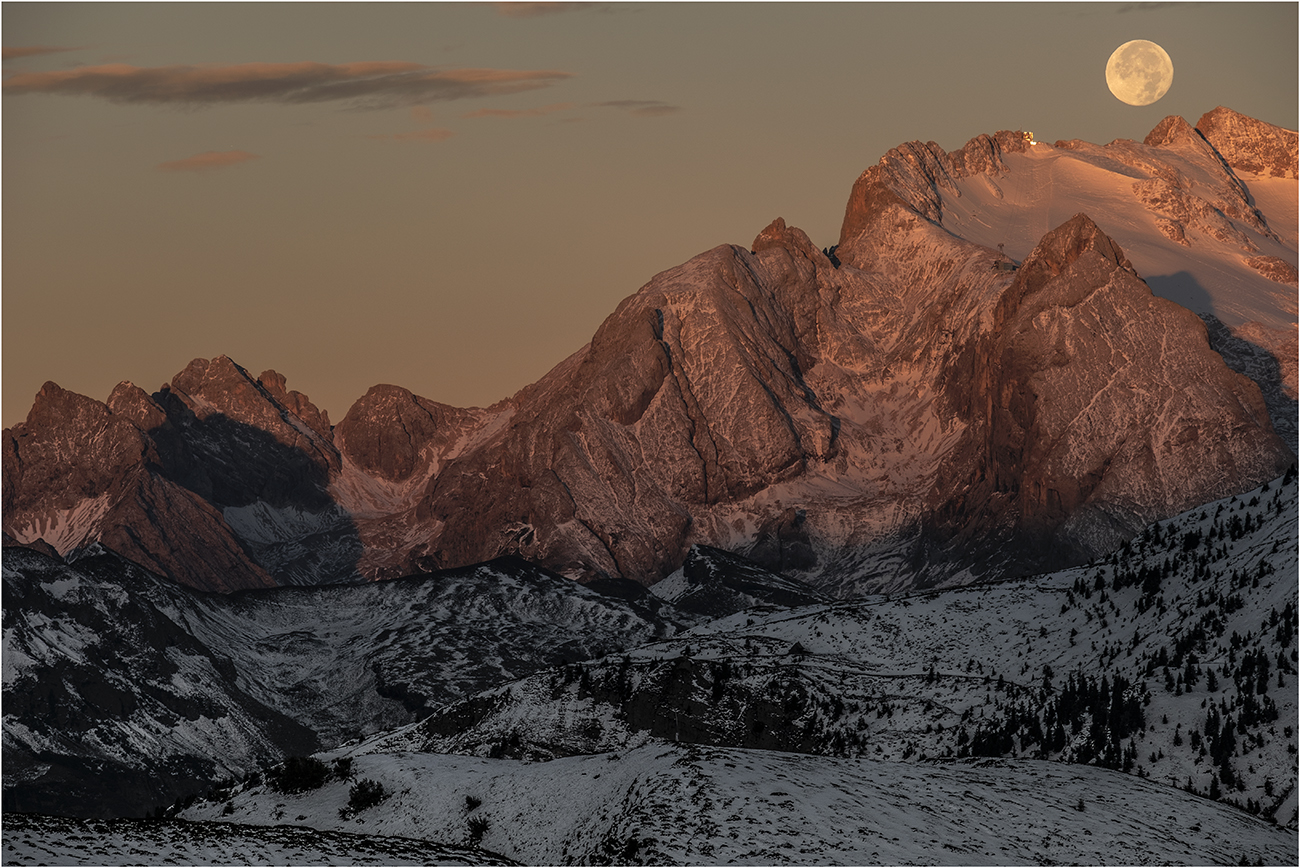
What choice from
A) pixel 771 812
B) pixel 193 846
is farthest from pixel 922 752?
pixel 193 846

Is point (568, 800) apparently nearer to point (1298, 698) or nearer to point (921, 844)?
point (921, 844)

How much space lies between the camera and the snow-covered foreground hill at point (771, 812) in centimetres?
10888

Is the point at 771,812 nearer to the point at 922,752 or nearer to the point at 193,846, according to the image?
the point at 193,846

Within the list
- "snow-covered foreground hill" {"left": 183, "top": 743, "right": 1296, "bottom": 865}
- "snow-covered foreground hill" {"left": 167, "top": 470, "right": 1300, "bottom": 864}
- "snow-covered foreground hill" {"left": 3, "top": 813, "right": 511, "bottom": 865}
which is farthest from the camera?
"snow-covered foreground hill" {"left": 167, "top": 470, "right": 1300, "bottom": 864}

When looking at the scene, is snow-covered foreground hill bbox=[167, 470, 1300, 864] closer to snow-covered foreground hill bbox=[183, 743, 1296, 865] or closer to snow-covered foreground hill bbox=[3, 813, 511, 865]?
snow-covered foreground hill bbox=[183, 743, 1296, 865]

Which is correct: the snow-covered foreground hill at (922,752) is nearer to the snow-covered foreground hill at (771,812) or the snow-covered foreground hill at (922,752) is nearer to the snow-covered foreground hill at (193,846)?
the snow-covered foreground hill at (771,812)

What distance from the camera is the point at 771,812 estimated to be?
111938 mm

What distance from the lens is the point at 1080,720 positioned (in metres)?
152

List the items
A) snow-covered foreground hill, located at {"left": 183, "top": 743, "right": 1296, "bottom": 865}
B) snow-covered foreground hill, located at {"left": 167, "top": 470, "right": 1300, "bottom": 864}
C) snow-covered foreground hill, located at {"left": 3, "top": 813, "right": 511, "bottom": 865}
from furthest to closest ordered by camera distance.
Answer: snow-covered foreground hill, located at {"left": 167, "top": 470, "right": 1300, "bottom": 864}
snow-covered foreground hill, located at {"left": 183, "top": 743, "right": 1296, "bottom": 865}
snow-covered foreground hill, located at {"left": 3, "top": 813, "right": 511, "bottom": 865}

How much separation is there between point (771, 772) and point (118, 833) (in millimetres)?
35129

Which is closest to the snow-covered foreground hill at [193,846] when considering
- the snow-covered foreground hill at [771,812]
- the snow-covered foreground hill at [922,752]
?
the snow-covered foreground hill at [771,812]

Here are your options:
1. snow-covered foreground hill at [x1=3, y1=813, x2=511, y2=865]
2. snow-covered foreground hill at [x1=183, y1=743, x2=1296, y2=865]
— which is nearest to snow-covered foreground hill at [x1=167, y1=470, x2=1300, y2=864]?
snow-covered foreground hill at [x1=183, y1=743, x2=1296, y2=865]

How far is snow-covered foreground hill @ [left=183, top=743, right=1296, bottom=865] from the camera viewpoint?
357 ft

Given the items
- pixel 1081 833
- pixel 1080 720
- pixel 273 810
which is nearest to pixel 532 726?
pixel 1080 720
